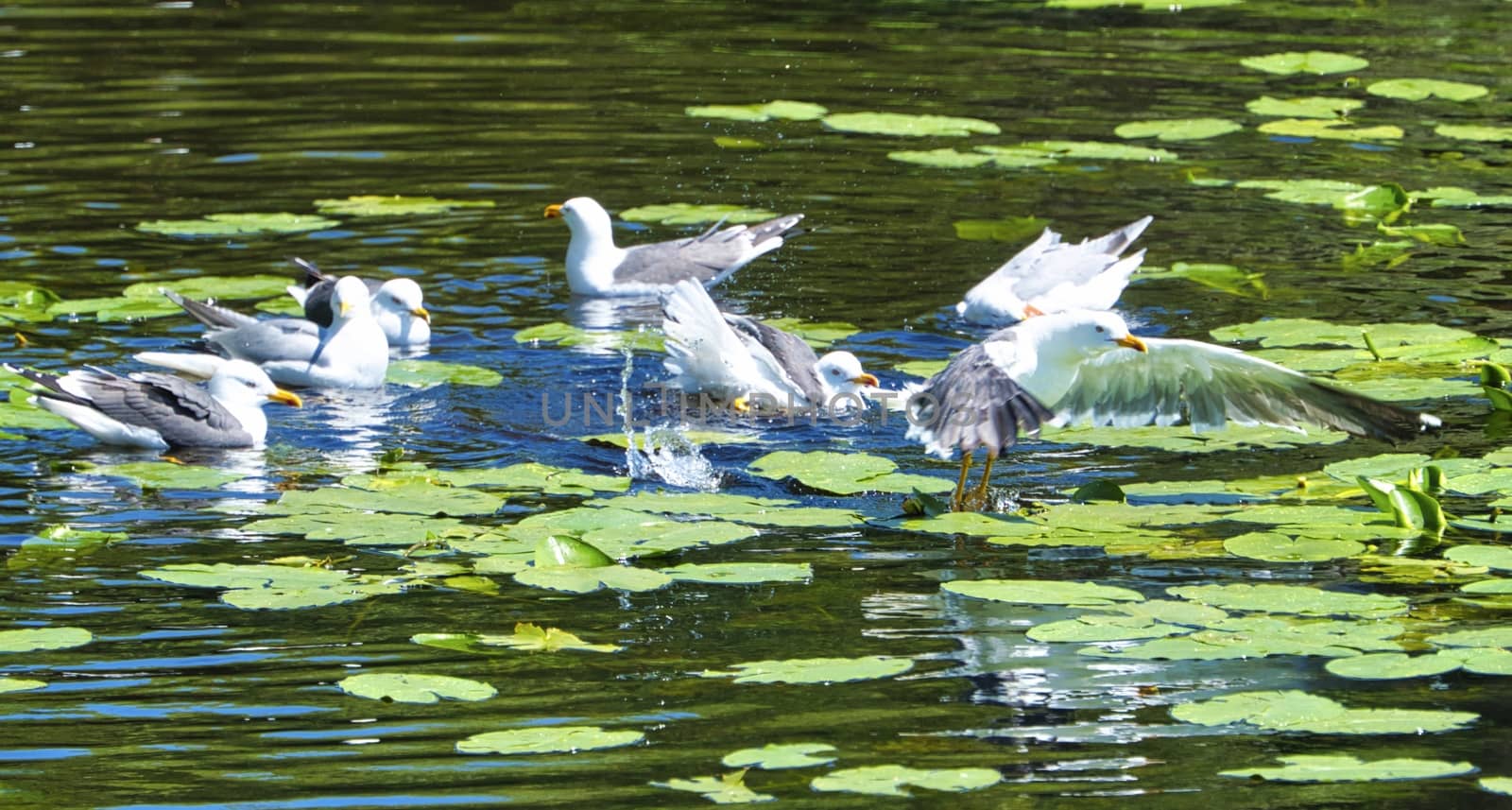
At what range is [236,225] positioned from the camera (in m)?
11.4

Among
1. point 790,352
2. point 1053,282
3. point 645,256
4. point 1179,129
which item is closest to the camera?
point 790,352

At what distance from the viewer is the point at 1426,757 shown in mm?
5020

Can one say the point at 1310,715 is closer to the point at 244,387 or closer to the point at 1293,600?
the point at 1293,600

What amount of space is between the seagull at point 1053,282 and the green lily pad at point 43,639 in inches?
198

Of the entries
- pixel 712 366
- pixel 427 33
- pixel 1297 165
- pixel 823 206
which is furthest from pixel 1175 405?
pixel 427 33

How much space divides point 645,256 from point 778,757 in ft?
21.5

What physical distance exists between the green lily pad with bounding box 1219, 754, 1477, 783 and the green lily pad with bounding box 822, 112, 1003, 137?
8731 mm

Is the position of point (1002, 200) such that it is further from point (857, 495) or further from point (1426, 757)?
point (1426, 757)

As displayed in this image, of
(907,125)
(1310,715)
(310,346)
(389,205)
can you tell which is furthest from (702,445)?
(907,125)

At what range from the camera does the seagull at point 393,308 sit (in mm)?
9820

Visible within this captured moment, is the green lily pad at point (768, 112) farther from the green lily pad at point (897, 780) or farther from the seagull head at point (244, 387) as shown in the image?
the green lily pad at point (897, 780)

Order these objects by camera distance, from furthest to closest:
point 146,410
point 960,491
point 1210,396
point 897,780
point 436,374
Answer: point 436,374
point 146,410
point 1210,396
point 960,491
point 897,780

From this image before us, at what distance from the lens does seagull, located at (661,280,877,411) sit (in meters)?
8.60

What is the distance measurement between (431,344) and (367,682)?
463 centimetres
